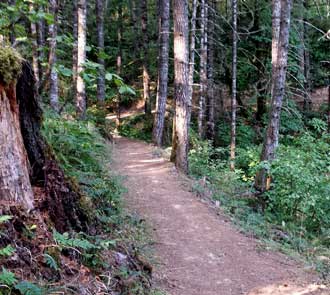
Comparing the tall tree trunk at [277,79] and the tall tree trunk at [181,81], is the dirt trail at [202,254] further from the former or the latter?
the tall tree trunk at [277,79]

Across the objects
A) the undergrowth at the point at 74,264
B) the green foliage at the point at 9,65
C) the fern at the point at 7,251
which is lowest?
the undergrowth at the point at 74,264

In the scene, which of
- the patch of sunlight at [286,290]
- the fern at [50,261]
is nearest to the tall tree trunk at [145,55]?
the patch of sunlight at [286,290]

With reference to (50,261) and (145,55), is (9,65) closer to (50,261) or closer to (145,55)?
(50,261)

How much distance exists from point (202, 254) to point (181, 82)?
607cm

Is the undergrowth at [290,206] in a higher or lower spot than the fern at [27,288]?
lower

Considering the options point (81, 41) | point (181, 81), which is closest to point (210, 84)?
point (181, 81)

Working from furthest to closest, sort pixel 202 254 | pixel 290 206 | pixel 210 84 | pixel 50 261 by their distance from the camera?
pixel 210 84, pixel 290 206, pixel 202 254, pixel 50 261

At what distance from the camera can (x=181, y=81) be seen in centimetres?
1159

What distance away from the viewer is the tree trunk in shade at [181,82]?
37.0ft

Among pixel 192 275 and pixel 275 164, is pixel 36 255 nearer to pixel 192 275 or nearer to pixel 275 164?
pixel 192 275

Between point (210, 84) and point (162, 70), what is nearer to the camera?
point (162, 70)

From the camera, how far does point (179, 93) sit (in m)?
11.6

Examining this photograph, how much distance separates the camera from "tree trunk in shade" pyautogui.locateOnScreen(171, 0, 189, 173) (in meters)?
11.3

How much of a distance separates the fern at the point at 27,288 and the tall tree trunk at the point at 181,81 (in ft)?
30.2
